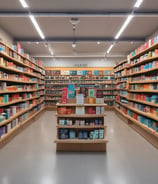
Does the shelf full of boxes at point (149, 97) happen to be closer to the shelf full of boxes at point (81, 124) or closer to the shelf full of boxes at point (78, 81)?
the shelf full of boxes at point (81, 124)

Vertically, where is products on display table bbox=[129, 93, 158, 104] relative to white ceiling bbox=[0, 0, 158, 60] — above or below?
below

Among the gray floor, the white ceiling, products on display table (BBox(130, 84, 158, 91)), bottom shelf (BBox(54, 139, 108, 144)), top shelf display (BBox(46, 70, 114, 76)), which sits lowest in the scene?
the gray floor

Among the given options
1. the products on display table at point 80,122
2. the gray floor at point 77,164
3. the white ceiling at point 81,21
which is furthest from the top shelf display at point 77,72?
the products on display table at point 80,122

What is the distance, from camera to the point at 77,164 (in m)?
3.04

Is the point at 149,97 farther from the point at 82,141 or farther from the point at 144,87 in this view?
the point at 82,141

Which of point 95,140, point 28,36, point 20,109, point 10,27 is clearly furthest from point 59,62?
point 95,140

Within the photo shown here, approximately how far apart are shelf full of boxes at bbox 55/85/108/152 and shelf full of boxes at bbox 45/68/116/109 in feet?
23.1

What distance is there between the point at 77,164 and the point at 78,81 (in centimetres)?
805

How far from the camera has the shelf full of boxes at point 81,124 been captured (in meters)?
3.54

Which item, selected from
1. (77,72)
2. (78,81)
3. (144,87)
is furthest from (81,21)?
(78,81)

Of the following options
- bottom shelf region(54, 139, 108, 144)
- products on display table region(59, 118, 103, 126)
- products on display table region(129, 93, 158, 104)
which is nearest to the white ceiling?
products on display table region(129, 93, 158, 104)

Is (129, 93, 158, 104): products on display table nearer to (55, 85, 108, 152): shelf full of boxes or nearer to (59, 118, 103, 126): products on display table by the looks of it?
(55, 85, 108, 152): shelf full of boxes

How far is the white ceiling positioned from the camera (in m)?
4.33

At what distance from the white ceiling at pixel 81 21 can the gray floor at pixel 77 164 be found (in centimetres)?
400
